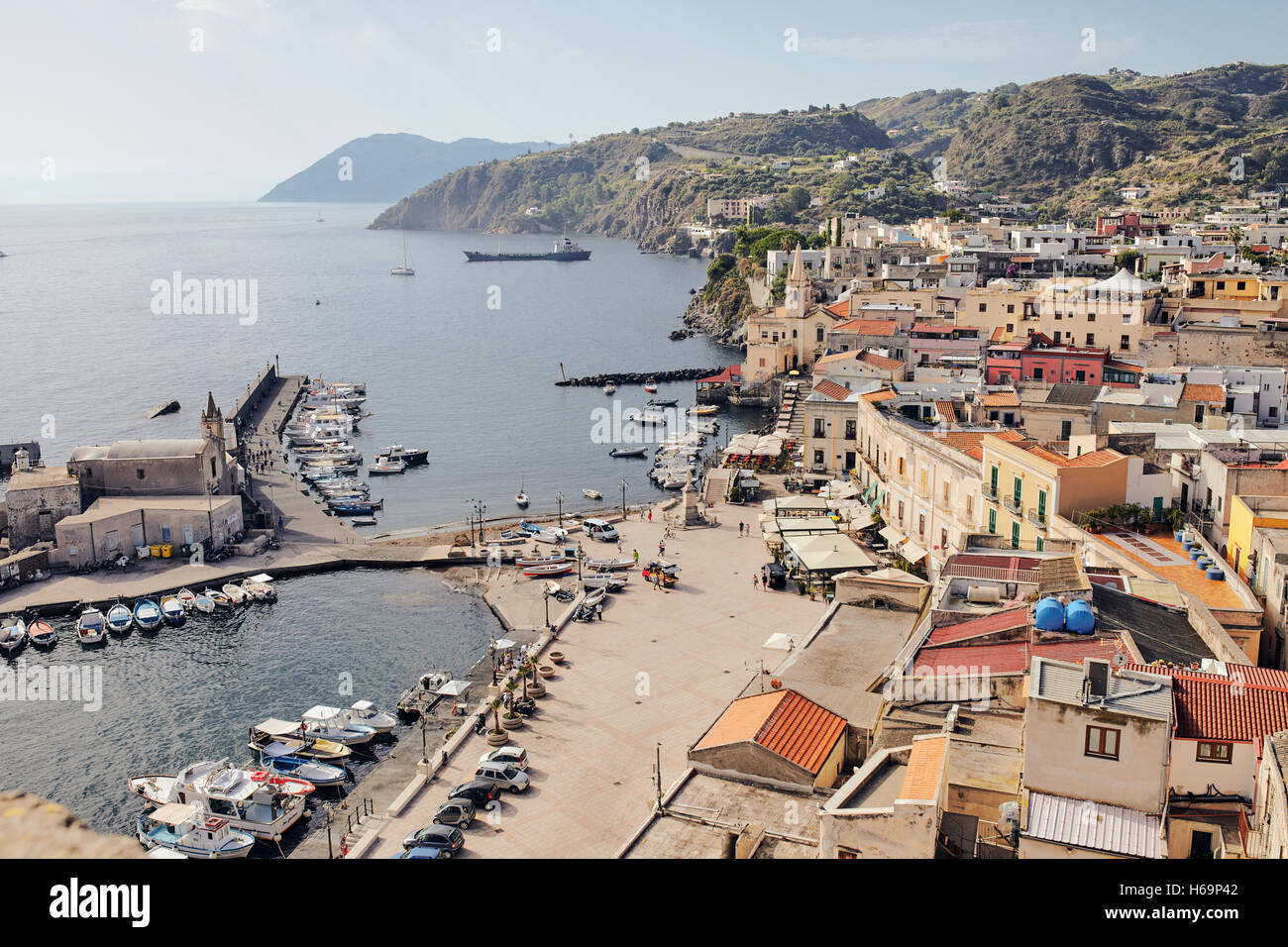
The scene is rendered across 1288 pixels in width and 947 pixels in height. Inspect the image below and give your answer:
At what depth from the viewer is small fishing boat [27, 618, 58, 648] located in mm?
38188

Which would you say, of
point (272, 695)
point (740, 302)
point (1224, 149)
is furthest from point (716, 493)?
point (1224, 149)

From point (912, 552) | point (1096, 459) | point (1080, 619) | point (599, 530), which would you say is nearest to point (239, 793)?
point (1080, 619)

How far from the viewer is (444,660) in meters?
36.3

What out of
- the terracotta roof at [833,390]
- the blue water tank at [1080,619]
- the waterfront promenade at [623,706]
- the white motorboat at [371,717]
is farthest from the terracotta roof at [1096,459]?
the terracotta roof at [833,390]

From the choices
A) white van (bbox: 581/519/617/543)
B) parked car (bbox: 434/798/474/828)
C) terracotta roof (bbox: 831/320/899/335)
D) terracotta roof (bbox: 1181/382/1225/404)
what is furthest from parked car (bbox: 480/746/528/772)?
terracotta roof (bbox: 831/320/899/335)

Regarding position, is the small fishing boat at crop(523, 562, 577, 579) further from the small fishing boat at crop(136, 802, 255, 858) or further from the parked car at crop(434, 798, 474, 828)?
the parked car at crop(434, 798, 474, 828)

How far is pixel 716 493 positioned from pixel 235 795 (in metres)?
30.3

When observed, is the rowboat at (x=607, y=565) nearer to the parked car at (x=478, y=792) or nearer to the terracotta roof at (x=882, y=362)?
the parked car at (x=478, y=792)

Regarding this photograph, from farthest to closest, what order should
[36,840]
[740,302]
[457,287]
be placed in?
[457,287]
[740,302]
[36,840]

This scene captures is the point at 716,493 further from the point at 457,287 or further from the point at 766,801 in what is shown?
the point at 457,287

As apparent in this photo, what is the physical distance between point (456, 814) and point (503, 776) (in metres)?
1.78

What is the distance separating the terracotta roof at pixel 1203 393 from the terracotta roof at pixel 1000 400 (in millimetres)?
5892

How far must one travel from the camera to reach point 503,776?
24891 millimetres

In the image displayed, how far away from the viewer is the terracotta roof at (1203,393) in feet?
121
